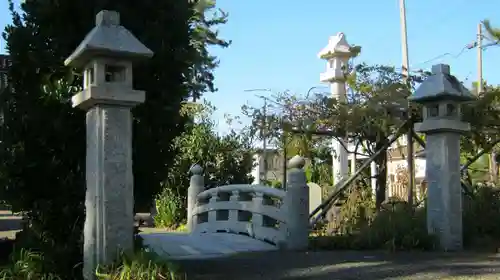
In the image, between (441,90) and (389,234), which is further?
(389,234)

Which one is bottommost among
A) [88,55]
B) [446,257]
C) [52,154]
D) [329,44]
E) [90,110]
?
[446,257]

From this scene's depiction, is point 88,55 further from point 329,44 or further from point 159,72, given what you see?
point 329,44

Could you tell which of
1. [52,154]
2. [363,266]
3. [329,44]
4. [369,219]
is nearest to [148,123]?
[52,154]

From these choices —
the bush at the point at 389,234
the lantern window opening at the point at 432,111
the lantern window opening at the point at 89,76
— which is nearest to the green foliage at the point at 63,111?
the lantern window opening at the point at 89,76

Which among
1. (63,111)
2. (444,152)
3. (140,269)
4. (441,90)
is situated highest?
(441,90)

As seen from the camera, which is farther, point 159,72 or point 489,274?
point 159,72

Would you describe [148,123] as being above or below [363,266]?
above

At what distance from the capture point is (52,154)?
23.9 ft

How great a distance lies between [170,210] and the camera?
17.7 meters

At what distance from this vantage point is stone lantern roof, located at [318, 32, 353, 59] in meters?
15.6

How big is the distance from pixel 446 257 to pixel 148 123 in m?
4.66

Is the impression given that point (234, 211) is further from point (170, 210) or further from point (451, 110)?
point (170, 210)

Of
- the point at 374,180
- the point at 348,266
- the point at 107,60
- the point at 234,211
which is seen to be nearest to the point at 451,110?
the point at 348,266

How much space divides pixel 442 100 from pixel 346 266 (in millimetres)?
3612
